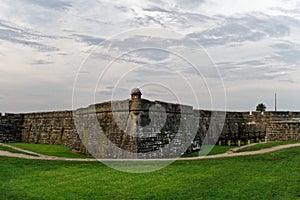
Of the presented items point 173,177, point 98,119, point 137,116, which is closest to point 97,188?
point 173,177

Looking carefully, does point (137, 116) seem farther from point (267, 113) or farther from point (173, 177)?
→ point (267, 113)

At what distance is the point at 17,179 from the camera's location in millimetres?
11336

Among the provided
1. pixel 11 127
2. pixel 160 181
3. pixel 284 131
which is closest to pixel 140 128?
pixel 160 181

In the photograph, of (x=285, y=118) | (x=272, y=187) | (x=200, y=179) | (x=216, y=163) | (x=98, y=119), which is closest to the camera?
(x=272, y=187)

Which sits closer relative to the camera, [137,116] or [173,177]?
[173,177]

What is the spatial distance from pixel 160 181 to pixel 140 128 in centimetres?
725

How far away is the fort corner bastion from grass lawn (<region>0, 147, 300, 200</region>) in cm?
435

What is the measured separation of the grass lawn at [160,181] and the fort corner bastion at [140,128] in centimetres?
435

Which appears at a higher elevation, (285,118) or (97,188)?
(285,118)

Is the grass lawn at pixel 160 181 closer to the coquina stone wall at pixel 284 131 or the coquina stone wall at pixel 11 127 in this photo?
the coquina stone wall at pixel 284 131

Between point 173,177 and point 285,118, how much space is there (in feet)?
72.5

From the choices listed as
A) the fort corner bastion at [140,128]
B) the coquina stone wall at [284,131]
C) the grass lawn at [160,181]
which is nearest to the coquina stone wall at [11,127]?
the fort corner bastion at [140,128]

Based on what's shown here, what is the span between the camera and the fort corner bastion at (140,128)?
18.2m

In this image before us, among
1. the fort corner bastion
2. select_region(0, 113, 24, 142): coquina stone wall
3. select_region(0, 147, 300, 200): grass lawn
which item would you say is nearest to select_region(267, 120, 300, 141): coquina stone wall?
the fort corner bastion
